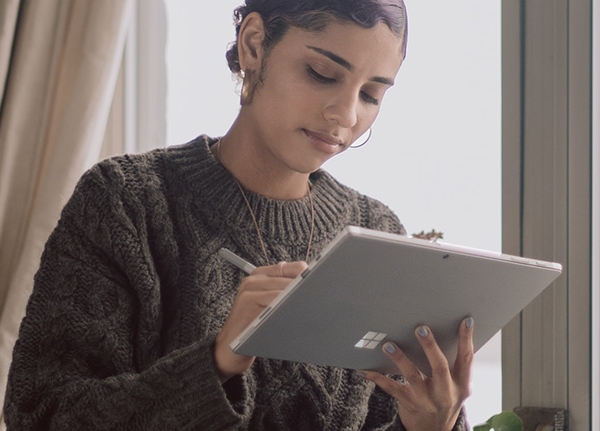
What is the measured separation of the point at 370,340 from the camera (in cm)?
98

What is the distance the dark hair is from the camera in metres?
1.15

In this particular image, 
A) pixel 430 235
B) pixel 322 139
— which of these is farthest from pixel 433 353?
pixel 322 139

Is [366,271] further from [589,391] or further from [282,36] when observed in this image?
[589,391]

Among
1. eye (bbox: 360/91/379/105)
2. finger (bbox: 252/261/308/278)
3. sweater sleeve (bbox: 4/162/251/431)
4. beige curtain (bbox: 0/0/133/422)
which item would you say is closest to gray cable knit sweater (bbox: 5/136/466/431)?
sweater sleeve (bbox: 4/162/251/431)

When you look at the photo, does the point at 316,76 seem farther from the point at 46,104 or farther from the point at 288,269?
the point at 46,104

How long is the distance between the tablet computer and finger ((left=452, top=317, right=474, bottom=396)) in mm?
12

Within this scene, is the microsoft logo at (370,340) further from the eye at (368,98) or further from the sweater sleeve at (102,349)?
the eye at (368,98)

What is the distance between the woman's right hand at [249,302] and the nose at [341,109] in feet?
1.02

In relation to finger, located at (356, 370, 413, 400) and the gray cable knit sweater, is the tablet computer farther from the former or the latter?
the gray cable knit sweater

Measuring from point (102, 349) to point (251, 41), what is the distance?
1.70 feet

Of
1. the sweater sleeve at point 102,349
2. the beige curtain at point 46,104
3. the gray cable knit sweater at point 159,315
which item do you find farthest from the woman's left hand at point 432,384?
the beige curtain at point 46,104

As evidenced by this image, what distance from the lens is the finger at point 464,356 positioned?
3.25ft

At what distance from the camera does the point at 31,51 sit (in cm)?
191

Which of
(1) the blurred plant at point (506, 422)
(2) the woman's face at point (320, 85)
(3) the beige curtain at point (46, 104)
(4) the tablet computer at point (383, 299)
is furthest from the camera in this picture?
(3) the beige curtain at point (46, 104)
